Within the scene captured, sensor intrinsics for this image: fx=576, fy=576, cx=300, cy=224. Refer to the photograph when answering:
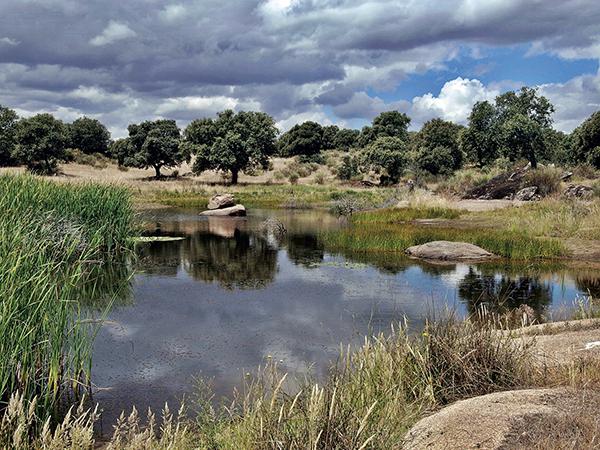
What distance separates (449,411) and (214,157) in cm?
5905

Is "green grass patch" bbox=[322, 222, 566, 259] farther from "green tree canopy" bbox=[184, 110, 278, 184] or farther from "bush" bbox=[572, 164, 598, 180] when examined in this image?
"green tree canopy" bbox=[184, 110, 278, 184]

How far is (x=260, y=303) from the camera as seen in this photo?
14.3 metres

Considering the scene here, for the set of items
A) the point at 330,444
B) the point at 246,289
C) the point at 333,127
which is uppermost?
the point at 333,127

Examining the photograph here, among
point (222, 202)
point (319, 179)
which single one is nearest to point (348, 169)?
point (319, 179)

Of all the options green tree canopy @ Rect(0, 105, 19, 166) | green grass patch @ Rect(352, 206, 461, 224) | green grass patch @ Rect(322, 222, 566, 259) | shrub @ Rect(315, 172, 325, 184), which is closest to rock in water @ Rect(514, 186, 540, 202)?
green grass patch @ Rect(352, 206, 461, 224)

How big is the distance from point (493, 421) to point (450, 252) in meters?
16.9

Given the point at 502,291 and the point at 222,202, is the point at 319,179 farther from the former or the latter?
the point at 502,291

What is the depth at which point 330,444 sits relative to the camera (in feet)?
15.0

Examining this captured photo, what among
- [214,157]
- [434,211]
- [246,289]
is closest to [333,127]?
[214,157]

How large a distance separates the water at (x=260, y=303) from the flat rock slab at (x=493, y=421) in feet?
7.57

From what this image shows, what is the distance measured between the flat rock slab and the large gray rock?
52.0ft

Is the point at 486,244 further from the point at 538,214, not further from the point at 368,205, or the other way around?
the point at 368,205

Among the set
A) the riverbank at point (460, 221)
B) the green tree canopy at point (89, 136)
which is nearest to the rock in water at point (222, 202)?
the riverbank at point (460, 221)

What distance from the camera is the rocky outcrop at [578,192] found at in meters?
33.9
